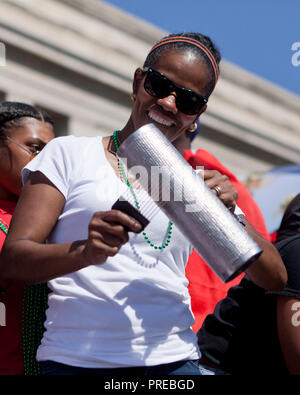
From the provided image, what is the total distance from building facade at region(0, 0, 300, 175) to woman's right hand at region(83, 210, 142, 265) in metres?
10.3

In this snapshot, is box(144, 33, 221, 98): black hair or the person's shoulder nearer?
the person's shoulder

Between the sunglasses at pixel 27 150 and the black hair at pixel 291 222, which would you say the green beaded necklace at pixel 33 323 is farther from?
the black hair at pixel 291 222

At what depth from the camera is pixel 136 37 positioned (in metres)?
14.6

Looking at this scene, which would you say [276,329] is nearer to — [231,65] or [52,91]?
[52,91]

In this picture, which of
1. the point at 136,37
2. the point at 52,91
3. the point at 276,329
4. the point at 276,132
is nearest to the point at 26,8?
the point at 52,91

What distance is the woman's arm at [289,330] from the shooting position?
245 cm

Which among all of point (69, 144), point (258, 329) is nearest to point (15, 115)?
point (69, 144)

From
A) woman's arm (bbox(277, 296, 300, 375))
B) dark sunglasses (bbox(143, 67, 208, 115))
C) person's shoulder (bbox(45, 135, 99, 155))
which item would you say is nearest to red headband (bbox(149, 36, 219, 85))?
dark sunglasses (bbox(143, 67, 208, 115))

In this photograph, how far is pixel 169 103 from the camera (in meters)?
2.29

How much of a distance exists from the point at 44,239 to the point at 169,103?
0.60 m

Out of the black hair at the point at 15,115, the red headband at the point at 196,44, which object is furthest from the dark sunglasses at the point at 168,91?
the black hair at the point at 15,115

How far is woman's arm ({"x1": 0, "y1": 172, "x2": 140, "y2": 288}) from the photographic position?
1812 millimetres

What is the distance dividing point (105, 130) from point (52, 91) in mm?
1296

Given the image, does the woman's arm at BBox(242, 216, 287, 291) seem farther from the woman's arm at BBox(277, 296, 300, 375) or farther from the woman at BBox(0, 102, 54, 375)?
the woman at BBox(0, 102, 54, 375)
